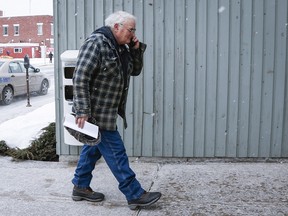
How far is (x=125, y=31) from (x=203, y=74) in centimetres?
195

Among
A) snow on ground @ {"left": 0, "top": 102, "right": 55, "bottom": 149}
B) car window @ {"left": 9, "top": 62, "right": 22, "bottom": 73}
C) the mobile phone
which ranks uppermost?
the mobile phone

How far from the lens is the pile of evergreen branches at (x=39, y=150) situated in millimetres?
5926

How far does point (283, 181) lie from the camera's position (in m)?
4.90

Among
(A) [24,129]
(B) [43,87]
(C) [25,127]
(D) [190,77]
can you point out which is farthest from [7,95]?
(D) [190,77]

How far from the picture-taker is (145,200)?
405cm

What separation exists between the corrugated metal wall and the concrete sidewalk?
1.11 ft

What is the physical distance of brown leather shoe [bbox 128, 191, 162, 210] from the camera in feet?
13.3

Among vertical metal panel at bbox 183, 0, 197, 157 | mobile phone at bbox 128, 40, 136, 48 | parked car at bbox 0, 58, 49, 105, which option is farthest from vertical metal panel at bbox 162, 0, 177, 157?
parked car at bbox 0, 58, 49, 105

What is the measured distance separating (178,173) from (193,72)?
4.48ft

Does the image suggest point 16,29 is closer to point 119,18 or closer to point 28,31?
point 28,31

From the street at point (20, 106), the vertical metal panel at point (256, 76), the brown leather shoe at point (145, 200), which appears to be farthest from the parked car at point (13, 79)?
the brown leather shoe at point (145, 200)

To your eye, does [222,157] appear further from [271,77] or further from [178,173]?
[271,77]

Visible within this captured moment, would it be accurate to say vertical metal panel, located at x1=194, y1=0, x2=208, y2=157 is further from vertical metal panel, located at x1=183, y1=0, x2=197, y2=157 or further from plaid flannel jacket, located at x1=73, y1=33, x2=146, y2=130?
plaid flannel jacket, located at x1=73, y1=33, x2=146, y2=130

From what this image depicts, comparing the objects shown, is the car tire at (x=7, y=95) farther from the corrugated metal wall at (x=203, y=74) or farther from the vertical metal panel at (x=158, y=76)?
the vertical metal panel at (x=158, y=76)
